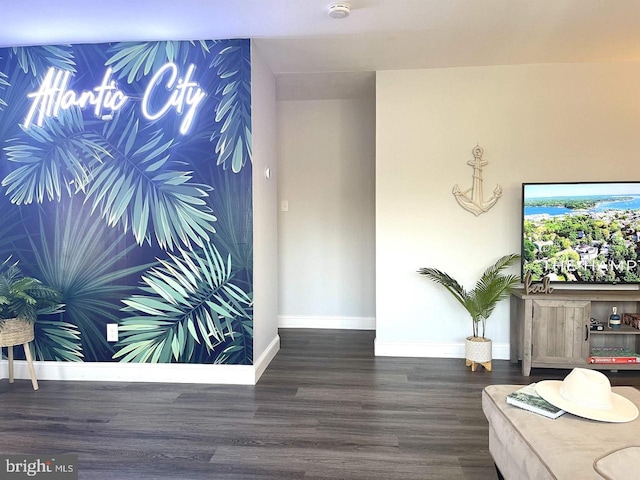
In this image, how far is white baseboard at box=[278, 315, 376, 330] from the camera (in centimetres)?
486

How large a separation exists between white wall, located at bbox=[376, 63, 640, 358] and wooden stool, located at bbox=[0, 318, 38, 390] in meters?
2.72

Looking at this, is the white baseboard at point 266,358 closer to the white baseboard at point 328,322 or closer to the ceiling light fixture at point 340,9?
the white baseboard at point 328,322

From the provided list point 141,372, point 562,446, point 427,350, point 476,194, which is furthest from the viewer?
point 427,350

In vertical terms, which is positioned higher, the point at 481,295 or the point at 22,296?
the point at 22,296

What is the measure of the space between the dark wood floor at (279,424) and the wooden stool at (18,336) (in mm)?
197

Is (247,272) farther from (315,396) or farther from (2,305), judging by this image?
(2,305)

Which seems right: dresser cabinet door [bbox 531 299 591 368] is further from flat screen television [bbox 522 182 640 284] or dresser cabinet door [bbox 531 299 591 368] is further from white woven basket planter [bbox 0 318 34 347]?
white woven basket planter [bbox 0 318 34 347]

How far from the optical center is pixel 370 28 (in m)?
2.93

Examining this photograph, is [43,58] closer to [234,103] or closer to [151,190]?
[151,190]

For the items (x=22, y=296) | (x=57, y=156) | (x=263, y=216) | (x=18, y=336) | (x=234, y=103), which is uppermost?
(x=234, y=103)

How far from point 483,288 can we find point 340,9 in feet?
7.77

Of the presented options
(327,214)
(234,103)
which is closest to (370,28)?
(234,103)

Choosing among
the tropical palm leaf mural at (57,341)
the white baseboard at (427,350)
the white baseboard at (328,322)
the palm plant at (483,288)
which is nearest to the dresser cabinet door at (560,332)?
the palm plant at (483,288)

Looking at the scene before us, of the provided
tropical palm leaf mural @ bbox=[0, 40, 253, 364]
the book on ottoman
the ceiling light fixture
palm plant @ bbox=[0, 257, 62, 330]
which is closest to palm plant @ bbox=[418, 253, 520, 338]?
tropical palm leaf mural @ bbox=[0, 40, 253, 364]
